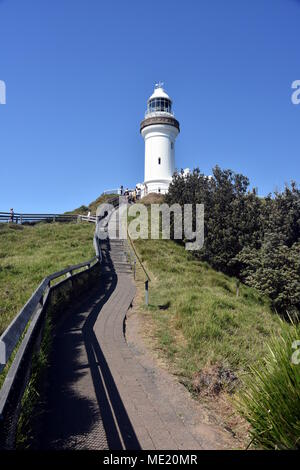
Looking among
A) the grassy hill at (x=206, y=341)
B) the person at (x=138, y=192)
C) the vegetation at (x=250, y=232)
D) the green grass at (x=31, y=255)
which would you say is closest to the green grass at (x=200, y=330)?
the grassy hill at (x=206, y=341)

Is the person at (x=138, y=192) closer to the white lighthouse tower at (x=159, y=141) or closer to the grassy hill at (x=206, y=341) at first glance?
the white lighthouse tower at (x=159, y=141)

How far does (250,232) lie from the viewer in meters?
22.7

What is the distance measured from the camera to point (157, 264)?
18.9 metres

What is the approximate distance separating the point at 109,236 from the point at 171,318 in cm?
1663

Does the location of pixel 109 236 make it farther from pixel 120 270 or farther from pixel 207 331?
pixel 207 331

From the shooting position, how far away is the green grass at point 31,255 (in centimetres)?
985

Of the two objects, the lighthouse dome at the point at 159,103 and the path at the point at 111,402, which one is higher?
the lighthouse dome at the point at 159,103

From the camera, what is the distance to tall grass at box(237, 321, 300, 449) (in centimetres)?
342

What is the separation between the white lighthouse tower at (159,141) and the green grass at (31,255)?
15.4 m

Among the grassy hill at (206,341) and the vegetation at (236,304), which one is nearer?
the vegetation at (236,304)

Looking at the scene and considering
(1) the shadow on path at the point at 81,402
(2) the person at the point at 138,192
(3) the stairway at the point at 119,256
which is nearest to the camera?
(1) the shadow on path at the point at 81,402

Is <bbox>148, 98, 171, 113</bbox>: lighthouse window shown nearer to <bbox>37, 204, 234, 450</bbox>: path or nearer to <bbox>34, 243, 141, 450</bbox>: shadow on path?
<bbox>37, 204, 234, 450</bbox>: path

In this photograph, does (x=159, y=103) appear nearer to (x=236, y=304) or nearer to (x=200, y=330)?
(x=236, y=304)

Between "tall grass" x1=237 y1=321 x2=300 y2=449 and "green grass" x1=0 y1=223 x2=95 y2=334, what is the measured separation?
16.8 feet
